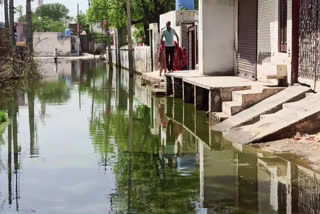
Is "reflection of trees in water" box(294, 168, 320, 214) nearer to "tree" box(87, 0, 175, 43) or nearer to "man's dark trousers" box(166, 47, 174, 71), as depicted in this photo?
"man's dark trousers" box(166, 47, 174, 71)

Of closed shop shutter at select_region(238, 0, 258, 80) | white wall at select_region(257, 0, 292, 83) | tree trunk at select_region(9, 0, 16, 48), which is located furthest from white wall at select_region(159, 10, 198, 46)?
tree trunk at select_region(9, 0, 16, 48)

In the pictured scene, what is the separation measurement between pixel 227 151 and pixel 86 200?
343 centimetres

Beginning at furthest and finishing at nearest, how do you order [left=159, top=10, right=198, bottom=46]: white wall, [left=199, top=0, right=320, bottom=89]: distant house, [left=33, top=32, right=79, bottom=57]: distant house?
[left=33, top=32, right=79, bottom=57]: distant house, [left=159, top=10, right=198, bottom=46]: white wall, [left=199, top=0, right=320, bottom=89]: distant house

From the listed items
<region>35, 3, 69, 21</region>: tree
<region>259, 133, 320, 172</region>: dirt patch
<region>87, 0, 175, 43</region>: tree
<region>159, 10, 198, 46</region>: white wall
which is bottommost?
<region>259, 133, 320, 172</region>: dirt patch

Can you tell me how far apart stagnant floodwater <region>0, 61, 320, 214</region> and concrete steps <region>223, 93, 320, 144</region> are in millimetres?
392

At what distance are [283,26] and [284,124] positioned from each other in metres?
4.36

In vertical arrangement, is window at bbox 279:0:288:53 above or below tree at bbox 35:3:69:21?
below

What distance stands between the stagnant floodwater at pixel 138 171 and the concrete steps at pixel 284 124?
0.39 metres

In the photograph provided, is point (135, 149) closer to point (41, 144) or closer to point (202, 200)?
point (41, 144)

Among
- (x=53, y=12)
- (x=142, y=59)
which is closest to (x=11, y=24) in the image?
(x=142, y=59)

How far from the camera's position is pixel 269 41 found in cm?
1471

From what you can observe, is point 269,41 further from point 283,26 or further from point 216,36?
point 216,36

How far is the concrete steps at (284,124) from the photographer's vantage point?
9.79m

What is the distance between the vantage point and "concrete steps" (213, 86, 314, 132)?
441 inches
